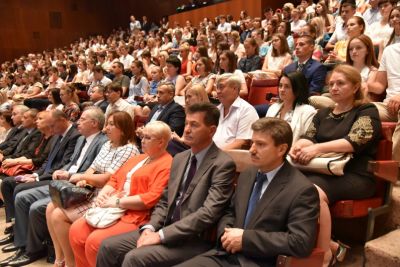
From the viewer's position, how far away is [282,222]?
1382mm

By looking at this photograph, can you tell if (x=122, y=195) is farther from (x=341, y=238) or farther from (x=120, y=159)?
(x=341, y=238)

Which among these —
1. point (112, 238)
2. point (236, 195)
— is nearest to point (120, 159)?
point (112, 238)

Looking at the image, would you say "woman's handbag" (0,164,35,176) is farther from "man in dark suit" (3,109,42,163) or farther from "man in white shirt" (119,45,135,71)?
"man in white shirt" (119,45,135,71)

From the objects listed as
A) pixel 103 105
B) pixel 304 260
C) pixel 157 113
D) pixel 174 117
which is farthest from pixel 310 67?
pixel 103 105

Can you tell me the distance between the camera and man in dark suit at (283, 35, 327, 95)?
2824 mm

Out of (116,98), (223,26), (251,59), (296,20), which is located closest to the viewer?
(116,98)

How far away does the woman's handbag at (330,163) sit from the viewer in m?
1.69

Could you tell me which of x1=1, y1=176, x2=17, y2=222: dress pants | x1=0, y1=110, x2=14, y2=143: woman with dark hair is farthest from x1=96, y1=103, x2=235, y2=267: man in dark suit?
x1=0, y1=110, x2=14, y2=143: woman with dark hair

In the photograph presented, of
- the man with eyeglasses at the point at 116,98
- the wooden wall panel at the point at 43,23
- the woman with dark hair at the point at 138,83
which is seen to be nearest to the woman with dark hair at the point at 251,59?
the woman with dark hair at the point at 138,83

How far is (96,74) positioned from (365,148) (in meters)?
4.28

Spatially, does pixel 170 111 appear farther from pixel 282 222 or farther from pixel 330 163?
pixel 282 222

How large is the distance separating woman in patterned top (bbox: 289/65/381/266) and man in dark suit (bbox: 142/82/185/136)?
1.31m

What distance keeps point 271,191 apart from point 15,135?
3.33 metres

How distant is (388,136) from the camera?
5.89 feet
